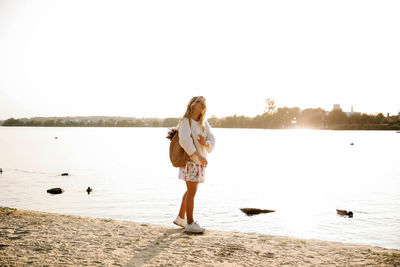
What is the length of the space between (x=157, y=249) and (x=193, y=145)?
7.10 feet

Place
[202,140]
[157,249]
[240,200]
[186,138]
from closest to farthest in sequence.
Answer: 1. [157,249]
2. [186,138]
3. [202,140]
4. [240,200]

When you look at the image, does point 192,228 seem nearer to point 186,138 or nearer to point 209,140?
point 209,140

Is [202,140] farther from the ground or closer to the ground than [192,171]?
farther from the ground

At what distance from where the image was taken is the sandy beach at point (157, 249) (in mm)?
6727

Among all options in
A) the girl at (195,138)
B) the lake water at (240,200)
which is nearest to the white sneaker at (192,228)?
the girl at (195,138)

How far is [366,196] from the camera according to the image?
1041 inches

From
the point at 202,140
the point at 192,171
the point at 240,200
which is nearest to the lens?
the point at 202,140

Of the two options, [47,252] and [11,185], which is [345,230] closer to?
[47,252]

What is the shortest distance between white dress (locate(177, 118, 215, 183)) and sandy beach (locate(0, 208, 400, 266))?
141 cm

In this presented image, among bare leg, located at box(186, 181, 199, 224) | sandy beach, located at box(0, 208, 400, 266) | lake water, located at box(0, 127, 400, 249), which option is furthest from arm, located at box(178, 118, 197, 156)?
lake water, located at box(0, 127, 400, 249)

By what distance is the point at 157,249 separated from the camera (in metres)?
7.41

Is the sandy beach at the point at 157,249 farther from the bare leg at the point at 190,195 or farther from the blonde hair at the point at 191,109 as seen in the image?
the blonde hair at the point at 191,109

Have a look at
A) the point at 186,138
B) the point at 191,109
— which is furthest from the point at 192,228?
the point at 191,109

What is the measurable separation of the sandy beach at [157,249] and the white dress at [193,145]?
4.61 feet
